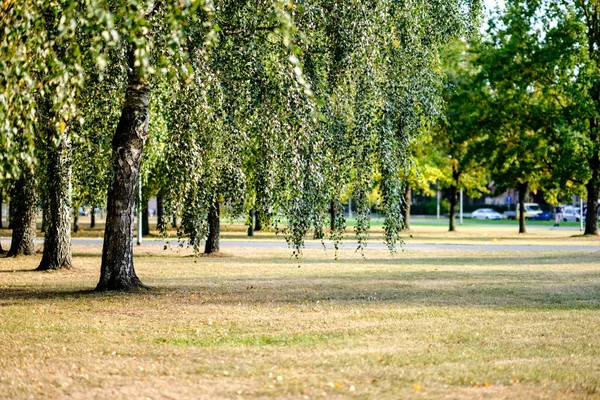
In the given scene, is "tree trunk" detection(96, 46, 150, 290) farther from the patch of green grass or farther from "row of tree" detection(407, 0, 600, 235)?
"row of tree" detection(407, 0, 600, 235)

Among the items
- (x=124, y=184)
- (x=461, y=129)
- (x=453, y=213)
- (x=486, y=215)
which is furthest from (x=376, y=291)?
(x=486, y=215)

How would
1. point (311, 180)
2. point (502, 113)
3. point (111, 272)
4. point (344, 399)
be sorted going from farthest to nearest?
point (502, 113), point (111, 272), point (311, 180), point (344, 399)

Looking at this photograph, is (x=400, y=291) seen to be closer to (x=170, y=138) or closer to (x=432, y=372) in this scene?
(x=170, y=138)

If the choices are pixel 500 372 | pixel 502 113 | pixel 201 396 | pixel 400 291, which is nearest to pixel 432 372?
pixel 500 372

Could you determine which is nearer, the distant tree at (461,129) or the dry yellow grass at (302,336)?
the dry yellow grass at (302,336)

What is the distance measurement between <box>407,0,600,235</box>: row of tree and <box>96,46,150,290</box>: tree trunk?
2500 centimetres

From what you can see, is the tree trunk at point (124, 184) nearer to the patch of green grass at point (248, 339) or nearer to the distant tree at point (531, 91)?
the patch of green grass at point (248, 339)

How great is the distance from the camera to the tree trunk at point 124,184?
49.2 ft

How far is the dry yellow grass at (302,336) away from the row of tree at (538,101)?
20283 millimetres

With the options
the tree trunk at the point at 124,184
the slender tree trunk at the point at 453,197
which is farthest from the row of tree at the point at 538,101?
the tree trunk at the point at 124,184

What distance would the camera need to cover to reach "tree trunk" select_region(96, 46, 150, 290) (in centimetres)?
1498

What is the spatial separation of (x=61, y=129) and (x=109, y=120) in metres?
7.24

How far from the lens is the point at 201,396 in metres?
7.49

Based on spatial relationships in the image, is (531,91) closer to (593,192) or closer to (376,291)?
(593,192)
